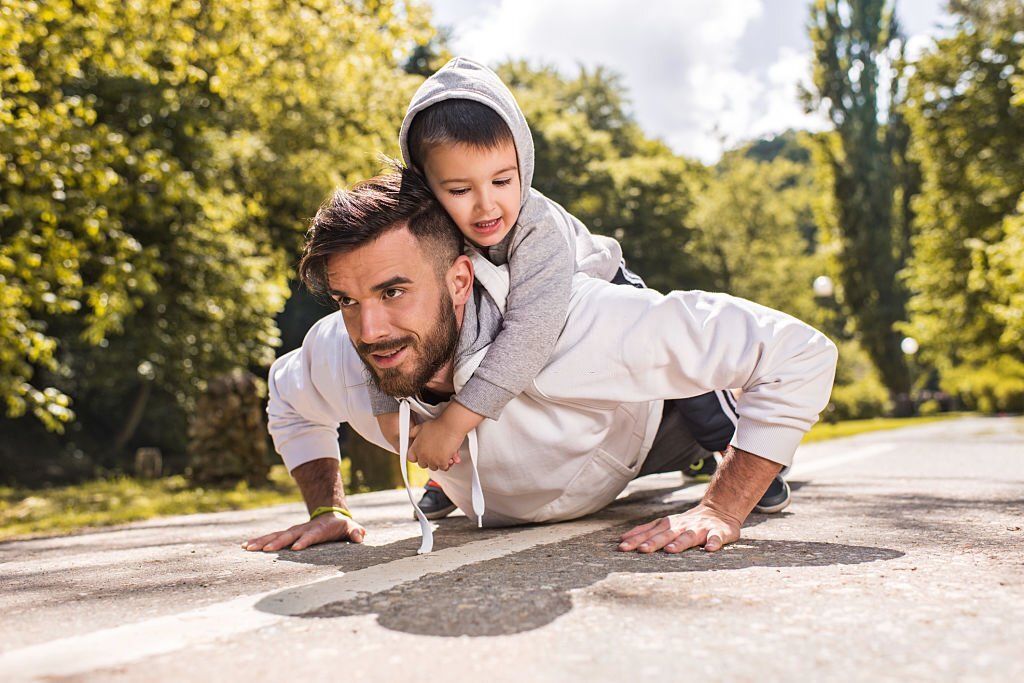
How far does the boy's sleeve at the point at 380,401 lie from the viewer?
9.34 ft

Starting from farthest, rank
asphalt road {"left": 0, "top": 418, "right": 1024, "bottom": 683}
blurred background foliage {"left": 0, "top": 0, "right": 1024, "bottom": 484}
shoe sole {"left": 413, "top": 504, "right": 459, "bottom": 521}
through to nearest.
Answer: blurred background foliage {"left": 0, "top": 0, "right": 1024, "bottom": 484} < shoe sole {"left": 413, "top": 504, "right": 459, "bottom": 521} < asphalt road {"left": 0, "top": 418, "right": 1024, "bottom": 683}

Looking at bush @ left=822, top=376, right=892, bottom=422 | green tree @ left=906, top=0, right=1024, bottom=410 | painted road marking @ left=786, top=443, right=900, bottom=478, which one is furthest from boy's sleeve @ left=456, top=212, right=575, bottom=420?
bush @ left=822, top=376, right=892, bottom=422

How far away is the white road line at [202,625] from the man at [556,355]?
1.56 ft

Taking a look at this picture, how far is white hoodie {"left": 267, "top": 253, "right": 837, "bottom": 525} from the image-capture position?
2711 mm

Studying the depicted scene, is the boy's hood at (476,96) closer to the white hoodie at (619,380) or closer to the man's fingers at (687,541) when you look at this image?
the white hoodie at (619,380)

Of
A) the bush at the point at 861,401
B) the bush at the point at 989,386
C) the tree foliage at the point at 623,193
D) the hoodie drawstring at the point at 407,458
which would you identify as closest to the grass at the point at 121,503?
the hoodie drawstring at the point at 407,458

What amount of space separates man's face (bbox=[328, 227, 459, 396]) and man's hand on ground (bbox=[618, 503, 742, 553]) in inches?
31.2

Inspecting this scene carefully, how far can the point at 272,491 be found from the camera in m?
9.67

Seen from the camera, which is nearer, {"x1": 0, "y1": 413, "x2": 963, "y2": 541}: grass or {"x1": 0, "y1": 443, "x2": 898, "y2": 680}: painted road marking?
{"x1": 0, "y1": 443, "x2": 898, "y2": 680}: painted road marking

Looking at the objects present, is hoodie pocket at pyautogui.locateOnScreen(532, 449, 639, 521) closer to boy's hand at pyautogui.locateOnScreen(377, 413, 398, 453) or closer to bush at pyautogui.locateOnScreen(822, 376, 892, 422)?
boy's hand at pyautogui.locateOnScreen(377, 413, 398, 453)

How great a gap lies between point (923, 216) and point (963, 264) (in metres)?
2.17

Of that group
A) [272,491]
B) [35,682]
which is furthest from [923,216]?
[35,682]

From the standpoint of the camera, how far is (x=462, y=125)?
2941mm

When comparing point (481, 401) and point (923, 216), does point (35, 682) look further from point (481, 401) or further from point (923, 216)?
point (923, 216)
